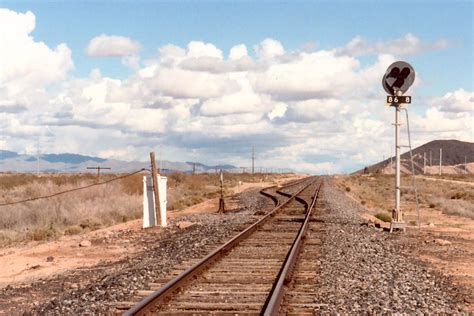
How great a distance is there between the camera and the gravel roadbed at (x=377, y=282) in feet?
30.5

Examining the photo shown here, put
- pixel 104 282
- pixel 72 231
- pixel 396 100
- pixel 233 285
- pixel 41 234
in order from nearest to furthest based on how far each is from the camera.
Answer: pixel 233 285
pixel 104 282
pixel 396 100
pixel 41 234
pixel 72 231

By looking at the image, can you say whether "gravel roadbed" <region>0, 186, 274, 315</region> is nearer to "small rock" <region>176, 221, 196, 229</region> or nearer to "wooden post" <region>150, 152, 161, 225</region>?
"wooden post" <region>150, 152, 161, 225</region>

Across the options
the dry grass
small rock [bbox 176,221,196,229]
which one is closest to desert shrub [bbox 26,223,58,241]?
small rock [bbox 176,221,196,229]

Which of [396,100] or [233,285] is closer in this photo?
[233,285]

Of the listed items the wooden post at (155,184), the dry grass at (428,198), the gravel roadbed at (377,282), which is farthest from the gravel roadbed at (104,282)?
the dry grass at (428,198)

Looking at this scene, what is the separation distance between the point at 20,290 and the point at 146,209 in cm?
1039

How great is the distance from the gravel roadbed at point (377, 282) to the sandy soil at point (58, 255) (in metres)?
5.04

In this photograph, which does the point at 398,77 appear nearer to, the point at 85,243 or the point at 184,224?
the point at 184,224

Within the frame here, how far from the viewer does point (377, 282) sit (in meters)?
11.1

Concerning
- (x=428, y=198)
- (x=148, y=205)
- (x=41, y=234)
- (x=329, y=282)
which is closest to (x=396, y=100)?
(x=148, y=205)

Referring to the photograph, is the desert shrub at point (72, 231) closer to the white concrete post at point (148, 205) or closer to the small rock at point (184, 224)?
the white concrete post at point (148, 205)

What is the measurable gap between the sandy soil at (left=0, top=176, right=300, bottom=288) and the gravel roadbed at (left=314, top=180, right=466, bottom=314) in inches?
199

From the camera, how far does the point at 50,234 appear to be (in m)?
22.3

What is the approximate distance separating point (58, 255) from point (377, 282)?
8.47 meters
